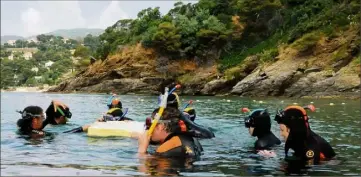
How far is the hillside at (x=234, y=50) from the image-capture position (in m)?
45.2

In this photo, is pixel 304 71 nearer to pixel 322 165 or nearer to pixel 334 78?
pixel 334 78

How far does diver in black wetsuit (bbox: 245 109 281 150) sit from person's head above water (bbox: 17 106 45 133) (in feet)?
15.4

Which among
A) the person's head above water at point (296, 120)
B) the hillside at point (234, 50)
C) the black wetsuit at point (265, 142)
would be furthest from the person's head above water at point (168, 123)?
the hillside at point (234, 50)

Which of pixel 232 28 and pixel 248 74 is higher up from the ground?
pixel 232 28

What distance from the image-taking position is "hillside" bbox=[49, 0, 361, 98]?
45.2 m

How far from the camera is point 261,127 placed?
31.2 feet

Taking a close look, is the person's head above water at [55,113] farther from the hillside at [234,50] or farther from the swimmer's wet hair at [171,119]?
the hillside at [234,50]

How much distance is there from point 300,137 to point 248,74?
45.8 metres

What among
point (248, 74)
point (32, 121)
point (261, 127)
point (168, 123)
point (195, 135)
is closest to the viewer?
point (168, 123)

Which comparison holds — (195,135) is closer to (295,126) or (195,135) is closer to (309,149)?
(295,126)

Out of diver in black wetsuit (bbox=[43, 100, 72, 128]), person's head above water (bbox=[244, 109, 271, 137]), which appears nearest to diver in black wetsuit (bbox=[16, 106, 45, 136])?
diver in black wetsuit (bbox=[43, 100, 72, 128])

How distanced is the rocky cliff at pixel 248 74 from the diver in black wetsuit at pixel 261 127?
30722 millimetres

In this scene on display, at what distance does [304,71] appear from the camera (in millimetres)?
45125

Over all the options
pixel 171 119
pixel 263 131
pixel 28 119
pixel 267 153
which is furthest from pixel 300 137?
pixel 28 119
